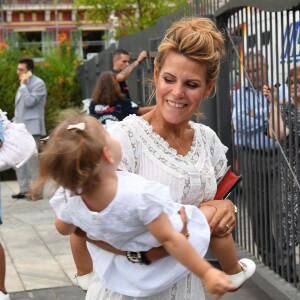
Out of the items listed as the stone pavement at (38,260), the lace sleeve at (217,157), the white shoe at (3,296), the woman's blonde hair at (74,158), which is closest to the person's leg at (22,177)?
the stone pavement at (38,260)

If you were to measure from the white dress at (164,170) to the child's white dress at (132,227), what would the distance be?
0.09 m

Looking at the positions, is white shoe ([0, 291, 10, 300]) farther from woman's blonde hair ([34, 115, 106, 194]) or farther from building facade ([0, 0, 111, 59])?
building facade ([0, 0, 111, 59])

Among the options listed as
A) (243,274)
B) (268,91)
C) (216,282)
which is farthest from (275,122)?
(216,282)

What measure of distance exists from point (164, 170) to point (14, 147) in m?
3.02

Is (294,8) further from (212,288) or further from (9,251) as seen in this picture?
(9,251)

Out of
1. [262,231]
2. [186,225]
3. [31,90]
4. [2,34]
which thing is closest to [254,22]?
[262,231]

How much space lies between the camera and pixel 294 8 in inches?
191

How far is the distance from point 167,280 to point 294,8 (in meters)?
2.47

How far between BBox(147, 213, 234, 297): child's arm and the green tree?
62.2 feet

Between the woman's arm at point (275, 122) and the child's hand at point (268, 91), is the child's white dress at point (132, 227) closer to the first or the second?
the woman's arm at point (275, 122)

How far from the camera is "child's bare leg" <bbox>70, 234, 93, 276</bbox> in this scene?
3291 mm

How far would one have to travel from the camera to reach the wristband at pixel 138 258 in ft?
9.49

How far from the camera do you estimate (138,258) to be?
2.90 metres

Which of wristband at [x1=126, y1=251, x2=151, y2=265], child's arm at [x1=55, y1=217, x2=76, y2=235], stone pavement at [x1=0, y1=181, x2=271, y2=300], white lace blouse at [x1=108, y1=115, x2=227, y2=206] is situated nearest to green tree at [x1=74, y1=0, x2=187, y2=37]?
stone pavement at [x1=0, y1=181, x2=271, y2=300]
